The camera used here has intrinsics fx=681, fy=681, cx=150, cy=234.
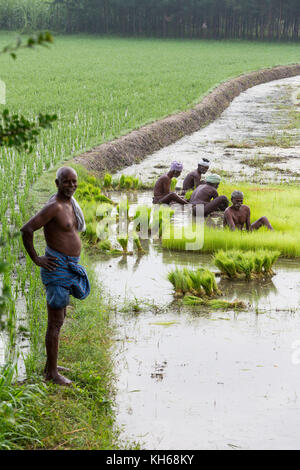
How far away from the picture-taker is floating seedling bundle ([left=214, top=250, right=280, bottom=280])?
6.39 m

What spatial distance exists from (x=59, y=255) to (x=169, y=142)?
1101 cm

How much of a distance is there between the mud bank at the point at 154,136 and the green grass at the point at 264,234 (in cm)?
332

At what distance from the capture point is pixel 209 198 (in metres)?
8.67

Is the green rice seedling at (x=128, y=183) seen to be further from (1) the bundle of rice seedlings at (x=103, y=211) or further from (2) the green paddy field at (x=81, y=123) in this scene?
(1) the bundle of rice seedlings at (x=103, y=211)

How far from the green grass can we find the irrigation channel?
6.1 inches

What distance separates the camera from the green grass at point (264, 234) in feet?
23.5

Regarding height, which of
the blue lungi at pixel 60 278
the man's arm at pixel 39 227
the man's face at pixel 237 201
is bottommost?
the man's face at pixel 237 201

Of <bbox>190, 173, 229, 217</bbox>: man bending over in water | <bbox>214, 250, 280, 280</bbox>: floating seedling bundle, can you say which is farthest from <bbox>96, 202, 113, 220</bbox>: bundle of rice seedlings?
<bbox>214, 250, 280, 280</bbox>: floating seedling bundle

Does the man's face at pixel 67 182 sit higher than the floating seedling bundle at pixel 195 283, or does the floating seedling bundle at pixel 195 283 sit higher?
the man's face at pixel 67 182

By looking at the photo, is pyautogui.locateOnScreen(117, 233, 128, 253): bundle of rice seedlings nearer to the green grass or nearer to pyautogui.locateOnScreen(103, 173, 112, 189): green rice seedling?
the green grass

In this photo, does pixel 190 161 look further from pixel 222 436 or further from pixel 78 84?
pixel 78 84

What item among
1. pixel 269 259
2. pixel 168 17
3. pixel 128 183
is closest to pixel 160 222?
pixel 269 259

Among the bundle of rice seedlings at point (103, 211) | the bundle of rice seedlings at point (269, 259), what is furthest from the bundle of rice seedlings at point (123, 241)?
the bundle of rice seedlings at point (269, 259)

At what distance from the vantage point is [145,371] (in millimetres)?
4469
